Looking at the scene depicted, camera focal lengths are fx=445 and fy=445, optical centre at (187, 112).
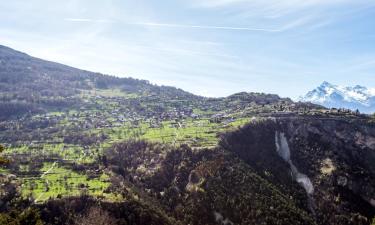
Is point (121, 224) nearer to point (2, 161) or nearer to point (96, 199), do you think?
point (96, 199)

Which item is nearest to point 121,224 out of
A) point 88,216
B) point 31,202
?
point 88,216

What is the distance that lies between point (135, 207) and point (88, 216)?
23088 mm

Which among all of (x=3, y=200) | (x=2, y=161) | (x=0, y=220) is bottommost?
(x=3, y=200)

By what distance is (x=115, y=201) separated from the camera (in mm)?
196875

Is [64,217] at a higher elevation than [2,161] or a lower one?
lower

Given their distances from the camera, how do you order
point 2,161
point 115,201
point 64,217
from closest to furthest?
point 2,161
point 64,217
point 115,201

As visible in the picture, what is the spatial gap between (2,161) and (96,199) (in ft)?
405

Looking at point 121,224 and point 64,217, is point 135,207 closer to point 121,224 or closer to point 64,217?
point 121,224

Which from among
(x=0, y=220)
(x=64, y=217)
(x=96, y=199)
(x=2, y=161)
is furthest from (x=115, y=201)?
(x=2, y=161)

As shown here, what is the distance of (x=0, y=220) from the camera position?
112m

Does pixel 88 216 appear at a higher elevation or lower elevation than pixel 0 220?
lower

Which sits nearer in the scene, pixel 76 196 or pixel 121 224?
pixel 121 224

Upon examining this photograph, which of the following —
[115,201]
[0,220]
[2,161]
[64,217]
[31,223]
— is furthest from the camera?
[115,201]

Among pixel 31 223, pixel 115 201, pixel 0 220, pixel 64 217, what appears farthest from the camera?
pixel 115 201
